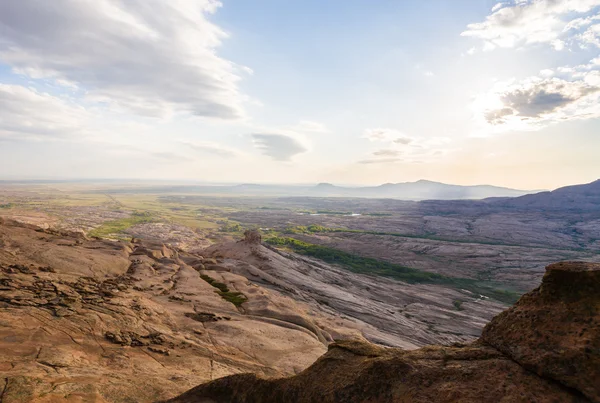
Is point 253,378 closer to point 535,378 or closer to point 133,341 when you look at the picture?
point 535,378

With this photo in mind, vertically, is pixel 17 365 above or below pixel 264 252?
above

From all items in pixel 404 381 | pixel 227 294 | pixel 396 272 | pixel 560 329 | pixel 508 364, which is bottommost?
pixel 396 272

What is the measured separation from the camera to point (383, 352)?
12.2 metres

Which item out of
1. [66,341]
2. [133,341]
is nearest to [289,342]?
[133,341]

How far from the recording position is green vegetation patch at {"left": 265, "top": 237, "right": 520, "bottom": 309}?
88.2 metres

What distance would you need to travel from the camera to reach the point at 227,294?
43.2 meters

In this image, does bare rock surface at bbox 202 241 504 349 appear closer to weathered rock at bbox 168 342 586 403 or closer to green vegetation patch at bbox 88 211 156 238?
weathered rock at bbox 168 342 586 403

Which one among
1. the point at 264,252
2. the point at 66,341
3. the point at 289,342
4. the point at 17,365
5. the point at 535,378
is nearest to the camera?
the point at 535,378

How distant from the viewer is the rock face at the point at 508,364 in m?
7.97

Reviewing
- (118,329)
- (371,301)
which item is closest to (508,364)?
(118,329)

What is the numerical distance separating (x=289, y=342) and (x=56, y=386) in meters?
20.1

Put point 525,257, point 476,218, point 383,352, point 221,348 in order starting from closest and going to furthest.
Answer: point 383,352 → point 221,348 → point 525,257 → point 476,218

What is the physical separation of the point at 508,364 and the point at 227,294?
126ft

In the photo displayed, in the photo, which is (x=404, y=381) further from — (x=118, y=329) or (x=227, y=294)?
(x=227, y=294)
